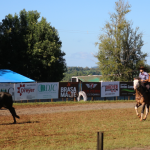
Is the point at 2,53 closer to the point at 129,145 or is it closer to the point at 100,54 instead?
the point at 100,54

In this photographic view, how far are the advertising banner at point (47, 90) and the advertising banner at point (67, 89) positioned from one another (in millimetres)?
579

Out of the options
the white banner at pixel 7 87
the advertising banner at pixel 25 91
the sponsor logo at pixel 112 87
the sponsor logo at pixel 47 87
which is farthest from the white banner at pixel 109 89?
the white banner at pixel 7 87

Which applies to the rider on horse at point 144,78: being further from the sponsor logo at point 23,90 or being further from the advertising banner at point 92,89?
the advertising banner at point 92,89

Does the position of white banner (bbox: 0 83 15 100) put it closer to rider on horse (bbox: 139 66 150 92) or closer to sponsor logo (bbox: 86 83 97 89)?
sponsor logo (bbox: 86 83 97 89)

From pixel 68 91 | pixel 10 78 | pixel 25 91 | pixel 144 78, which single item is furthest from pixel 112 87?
pixel 144 78

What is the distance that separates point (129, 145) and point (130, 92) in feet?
79.9

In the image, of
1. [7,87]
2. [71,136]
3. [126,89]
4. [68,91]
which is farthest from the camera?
[126,89]

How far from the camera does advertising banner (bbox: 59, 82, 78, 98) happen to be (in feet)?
96.4

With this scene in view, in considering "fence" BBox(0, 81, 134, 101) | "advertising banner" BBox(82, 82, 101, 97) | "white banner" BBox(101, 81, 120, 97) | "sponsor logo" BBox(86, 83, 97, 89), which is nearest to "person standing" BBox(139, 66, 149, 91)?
"fence" BBox(0, 81, 134, 101)

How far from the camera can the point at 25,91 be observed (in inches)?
1072

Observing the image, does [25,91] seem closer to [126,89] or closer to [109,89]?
[109,89]

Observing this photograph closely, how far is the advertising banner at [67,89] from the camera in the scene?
29380 mm

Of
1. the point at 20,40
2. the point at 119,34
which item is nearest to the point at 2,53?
the point at 20,40

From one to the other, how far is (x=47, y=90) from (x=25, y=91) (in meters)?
2.50
